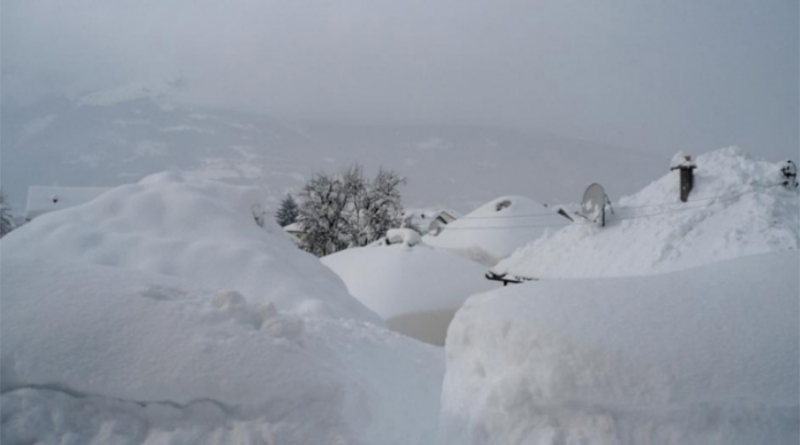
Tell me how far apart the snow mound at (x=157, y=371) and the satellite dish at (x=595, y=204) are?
10381 mm

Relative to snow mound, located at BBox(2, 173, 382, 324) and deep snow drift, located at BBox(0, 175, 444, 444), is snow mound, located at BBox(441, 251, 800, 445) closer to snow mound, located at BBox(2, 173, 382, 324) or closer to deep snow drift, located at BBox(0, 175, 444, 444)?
deep snow drift, located at BBox(0, 175, 444, 444)

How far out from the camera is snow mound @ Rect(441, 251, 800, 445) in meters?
2.74

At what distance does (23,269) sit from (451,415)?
3.09 meters

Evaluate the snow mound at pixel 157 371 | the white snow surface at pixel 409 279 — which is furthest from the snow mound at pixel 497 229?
the snow mound at pixel 157 371

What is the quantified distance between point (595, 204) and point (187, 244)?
9.51 metres

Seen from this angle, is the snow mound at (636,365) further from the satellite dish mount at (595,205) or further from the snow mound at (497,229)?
the snow mound at (497,229)

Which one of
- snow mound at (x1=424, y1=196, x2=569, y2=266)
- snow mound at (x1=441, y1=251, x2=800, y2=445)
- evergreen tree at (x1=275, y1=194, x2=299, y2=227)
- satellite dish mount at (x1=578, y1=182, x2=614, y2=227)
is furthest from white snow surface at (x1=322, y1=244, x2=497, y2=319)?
evergreen tree at (x1=275, y1=194, x2=299, y2=227)

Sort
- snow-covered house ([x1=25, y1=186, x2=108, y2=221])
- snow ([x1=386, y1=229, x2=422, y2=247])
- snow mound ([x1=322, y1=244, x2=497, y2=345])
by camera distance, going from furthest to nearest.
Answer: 1. snow-covered house ([x1=25, y1=186, x2=108, y2=221])
2. snow ([x1=386, y1=229, x2=422, y2=247])
3. snow mound ([x1=322, y1=244, x2=497, y2=345])

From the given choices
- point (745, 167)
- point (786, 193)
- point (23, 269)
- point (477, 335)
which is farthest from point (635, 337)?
point (745, 167)

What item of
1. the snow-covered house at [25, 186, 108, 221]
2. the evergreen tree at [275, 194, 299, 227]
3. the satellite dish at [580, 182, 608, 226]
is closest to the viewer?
the satellite dish at [580, 182, 608, 226]

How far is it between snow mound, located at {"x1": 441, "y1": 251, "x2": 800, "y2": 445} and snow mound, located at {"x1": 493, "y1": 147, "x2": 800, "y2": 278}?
7.51m

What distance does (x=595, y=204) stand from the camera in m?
13.2

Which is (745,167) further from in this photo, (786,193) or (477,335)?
(477,335)

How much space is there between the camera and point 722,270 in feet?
11.9
